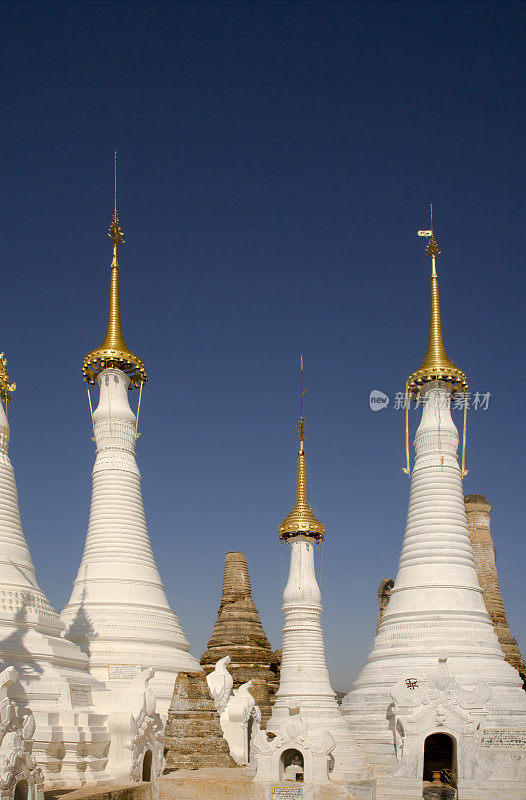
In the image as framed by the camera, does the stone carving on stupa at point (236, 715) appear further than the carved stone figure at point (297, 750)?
Yes

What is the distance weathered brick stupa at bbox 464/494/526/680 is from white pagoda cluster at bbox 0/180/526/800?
10.2 m

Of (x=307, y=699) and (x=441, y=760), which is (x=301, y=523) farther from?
(x=441, y=760)

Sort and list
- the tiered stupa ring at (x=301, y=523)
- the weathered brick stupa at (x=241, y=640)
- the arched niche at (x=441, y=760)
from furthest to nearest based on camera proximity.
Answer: the weathered brick stupa at (x=241, y=640), the tiered stupa ring at (x=301, y=523), the arched niche at (x=441, y=760)

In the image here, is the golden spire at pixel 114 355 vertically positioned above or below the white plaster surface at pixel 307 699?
above

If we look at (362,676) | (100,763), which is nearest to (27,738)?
(100,763)

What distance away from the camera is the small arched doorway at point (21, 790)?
55.3 ft

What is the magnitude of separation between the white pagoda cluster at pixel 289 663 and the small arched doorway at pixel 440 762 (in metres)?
0.06

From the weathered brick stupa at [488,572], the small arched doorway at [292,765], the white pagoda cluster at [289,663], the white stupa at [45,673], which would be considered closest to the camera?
the white stupa at [45,673]

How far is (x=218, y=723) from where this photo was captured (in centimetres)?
2677

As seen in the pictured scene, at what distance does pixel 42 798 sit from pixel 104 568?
37.4 ft

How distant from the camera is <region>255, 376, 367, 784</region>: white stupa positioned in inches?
901

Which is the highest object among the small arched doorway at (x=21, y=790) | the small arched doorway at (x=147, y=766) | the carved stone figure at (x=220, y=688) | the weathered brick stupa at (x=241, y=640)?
the weathered brick stupa at (x=241, y=640)

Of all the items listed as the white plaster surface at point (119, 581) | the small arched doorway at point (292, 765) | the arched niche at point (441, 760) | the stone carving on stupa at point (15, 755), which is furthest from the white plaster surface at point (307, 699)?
the stone carving on stupa at point (15, 755)

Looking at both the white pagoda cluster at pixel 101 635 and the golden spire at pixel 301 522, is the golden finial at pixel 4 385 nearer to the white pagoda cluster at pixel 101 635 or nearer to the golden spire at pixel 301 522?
the white pagoda cluster at pixel 101 635
